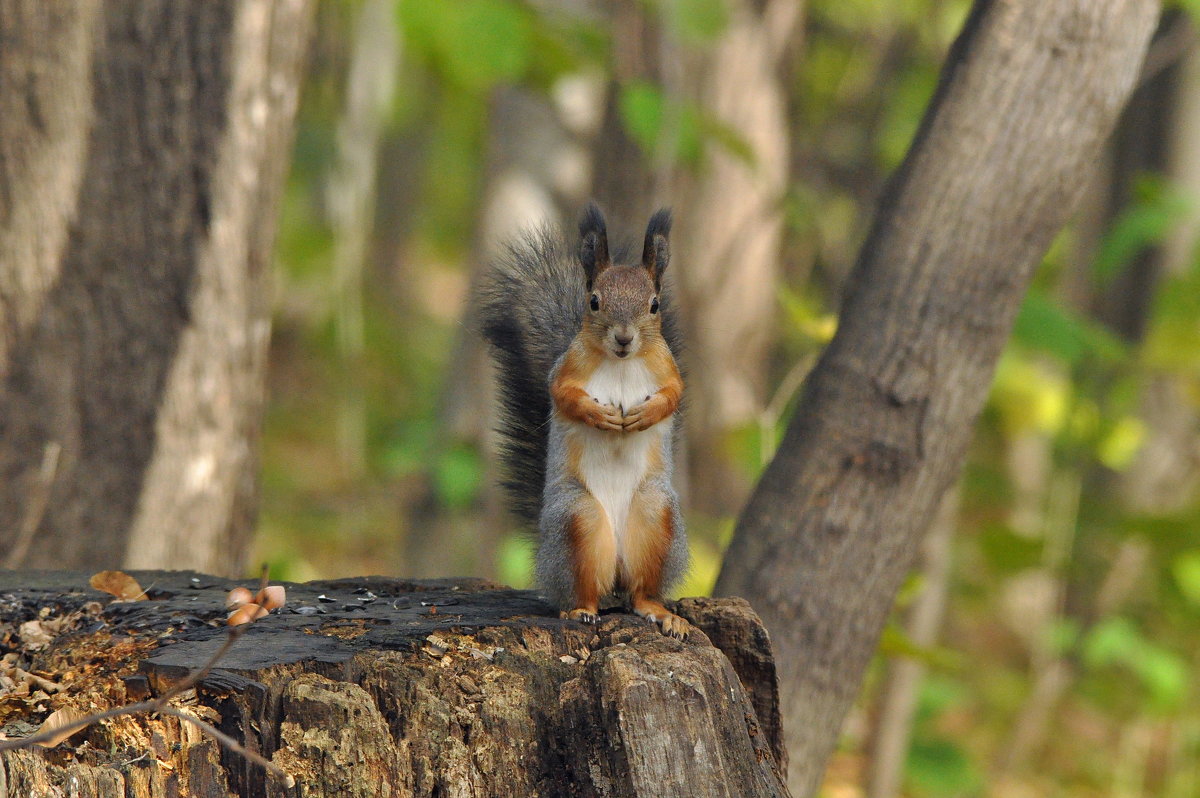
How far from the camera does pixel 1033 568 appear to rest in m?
3.91

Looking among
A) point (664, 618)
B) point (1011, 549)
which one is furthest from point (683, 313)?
point (664, 618)

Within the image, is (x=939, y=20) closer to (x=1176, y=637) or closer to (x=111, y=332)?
(x=1176, y=637)

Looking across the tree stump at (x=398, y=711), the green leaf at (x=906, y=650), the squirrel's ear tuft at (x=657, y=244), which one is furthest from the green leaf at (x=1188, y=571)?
the squirrel's ear tuft at (x=657, y=244)

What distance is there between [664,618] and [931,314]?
875mm

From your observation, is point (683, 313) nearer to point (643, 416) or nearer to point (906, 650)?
point (906, 650)

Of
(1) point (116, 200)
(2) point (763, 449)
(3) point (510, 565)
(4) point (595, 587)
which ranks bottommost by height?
(3) point (510, 565)

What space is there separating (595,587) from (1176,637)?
4.71 metres

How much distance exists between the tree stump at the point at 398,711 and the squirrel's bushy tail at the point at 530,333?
59 centimetres

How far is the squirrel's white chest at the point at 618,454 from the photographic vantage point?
2072mm

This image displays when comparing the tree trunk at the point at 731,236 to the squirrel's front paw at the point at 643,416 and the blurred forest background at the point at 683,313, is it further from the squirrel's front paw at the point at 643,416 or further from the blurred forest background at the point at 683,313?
the squirrel's front paw at the point at 643,416

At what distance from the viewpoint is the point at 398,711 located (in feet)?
5.58

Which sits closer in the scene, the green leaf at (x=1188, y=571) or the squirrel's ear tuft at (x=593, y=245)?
the squirrel's ear tuft at (x=593, y=245)

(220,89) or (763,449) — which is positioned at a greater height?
(220,89)

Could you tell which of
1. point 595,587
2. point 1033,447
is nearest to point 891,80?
point 1033,447
